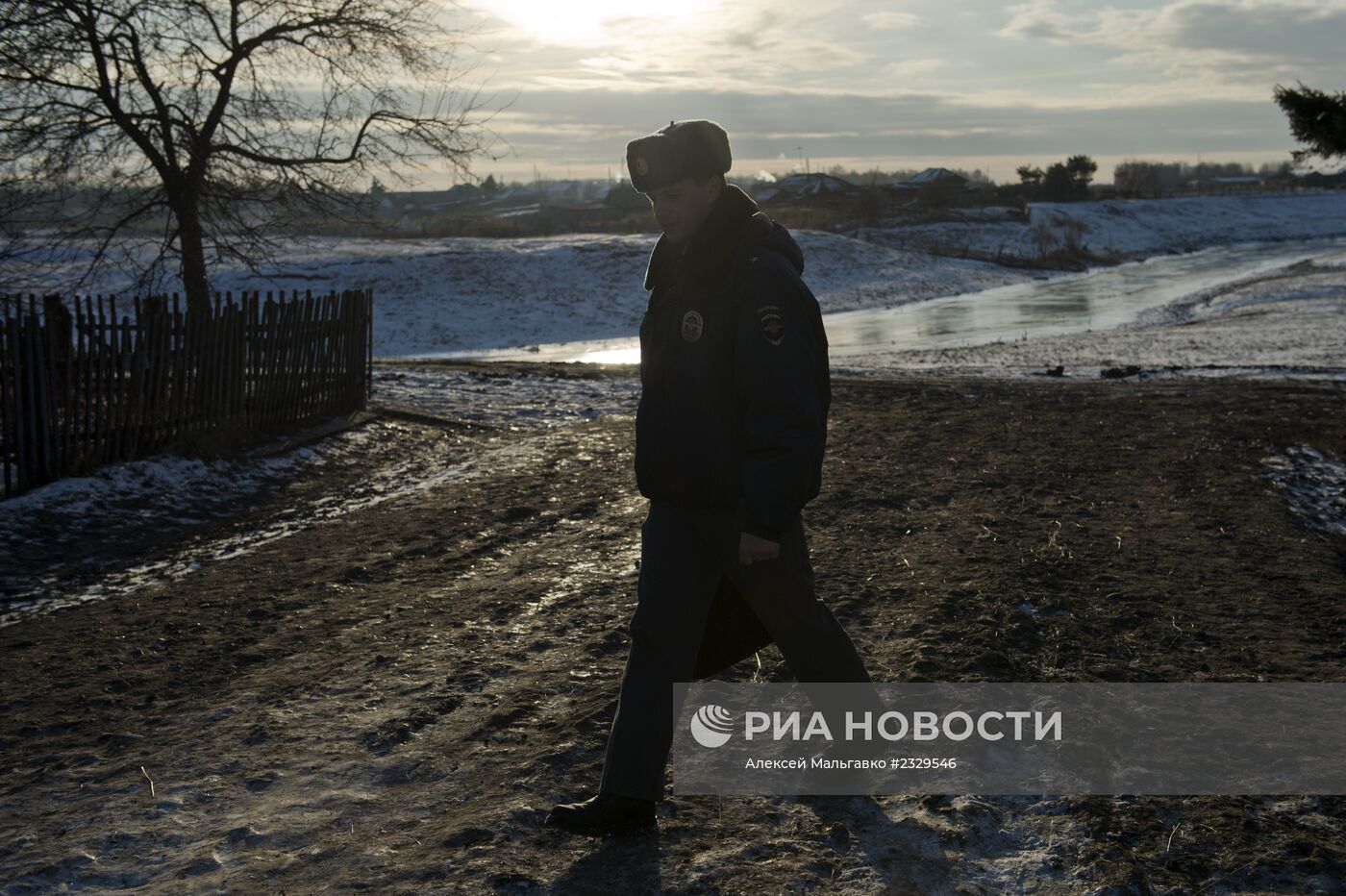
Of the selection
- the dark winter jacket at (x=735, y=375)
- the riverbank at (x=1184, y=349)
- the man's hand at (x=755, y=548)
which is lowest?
the riverbank at (x=1184, y=349)

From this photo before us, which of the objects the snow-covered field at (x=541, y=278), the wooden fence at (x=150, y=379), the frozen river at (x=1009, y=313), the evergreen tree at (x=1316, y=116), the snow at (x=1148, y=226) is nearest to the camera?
the wooden fence at (x=150, y=379)

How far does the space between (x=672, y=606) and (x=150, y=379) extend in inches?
326

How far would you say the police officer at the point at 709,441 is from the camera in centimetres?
315

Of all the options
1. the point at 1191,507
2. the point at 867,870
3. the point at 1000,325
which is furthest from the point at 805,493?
the point at 1000,325

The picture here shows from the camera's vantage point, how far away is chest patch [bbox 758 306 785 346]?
314cm

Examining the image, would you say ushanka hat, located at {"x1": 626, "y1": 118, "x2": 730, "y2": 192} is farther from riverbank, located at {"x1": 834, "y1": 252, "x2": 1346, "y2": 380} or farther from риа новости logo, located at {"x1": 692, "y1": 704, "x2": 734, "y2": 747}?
riverbank, located at {"x1": 834, "y1": 252, "x2": 1346, "y2": 380}

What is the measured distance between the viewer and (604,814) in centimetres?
334

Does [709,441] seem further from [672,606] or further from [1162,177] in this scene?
[1162,177]

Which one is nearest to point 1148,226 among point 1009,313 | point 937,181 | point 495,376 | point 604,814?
point 937,181

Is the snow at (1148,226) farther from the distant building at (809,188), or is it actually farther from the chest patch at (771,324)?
the chest patch at (771,324)

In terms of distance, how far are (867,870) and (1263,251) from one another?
200 feet

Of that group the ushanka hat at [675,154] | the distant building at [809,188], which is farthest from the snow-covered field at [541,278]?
the ushanka hat at [675,154]

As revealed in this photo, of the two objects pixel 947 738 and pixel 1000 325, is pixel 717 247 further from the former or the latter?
pixel 1000 325

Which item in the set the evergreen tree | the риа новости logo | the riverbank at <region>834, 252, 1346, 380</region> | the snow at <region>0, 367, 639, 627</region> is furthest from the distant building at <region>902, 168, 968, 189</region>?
the риа новости logo
